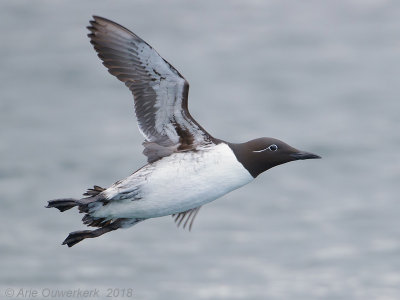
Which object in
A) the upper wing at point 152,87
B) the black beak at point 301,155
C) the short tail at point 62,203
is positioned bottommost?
the short tail at point 62,203

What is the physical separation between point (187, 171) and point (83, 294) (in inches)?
245

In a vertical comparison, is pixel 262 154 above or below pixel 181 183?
above

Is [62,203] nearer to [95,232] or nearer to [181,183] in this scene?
[95,232]

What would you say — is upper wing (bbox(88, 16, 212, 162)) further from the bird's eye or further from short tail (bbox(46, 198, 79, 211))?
short tail (bbox(46, 198, 79, 211))

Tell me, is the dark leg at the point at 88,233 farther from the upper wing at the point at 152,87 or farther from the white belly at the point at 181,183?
the upper wing at the point at 152,87

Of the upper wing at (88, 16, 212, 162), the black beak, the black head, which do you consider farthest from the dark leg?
the black beak

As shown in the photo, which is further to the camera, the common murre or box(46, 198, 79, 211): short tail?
box(46, 198, 79, 211): short tail

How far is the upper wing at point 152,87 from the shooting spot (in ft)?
34.9

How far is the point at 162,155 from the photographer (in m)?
10.6

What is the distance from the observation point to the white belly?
33.6 feet

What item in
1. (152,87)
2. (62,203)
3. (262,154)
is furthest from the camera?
(152,87)

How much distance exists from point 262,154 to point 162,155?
41.0 inches

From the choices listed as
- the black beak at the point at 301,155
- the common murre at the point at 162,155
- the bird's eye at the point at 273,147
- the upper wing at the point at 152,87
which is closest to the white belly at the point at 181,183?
the common murre at the point at 162,155

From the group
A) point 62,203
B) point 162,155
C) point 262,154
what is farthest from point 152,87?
point 62,203
